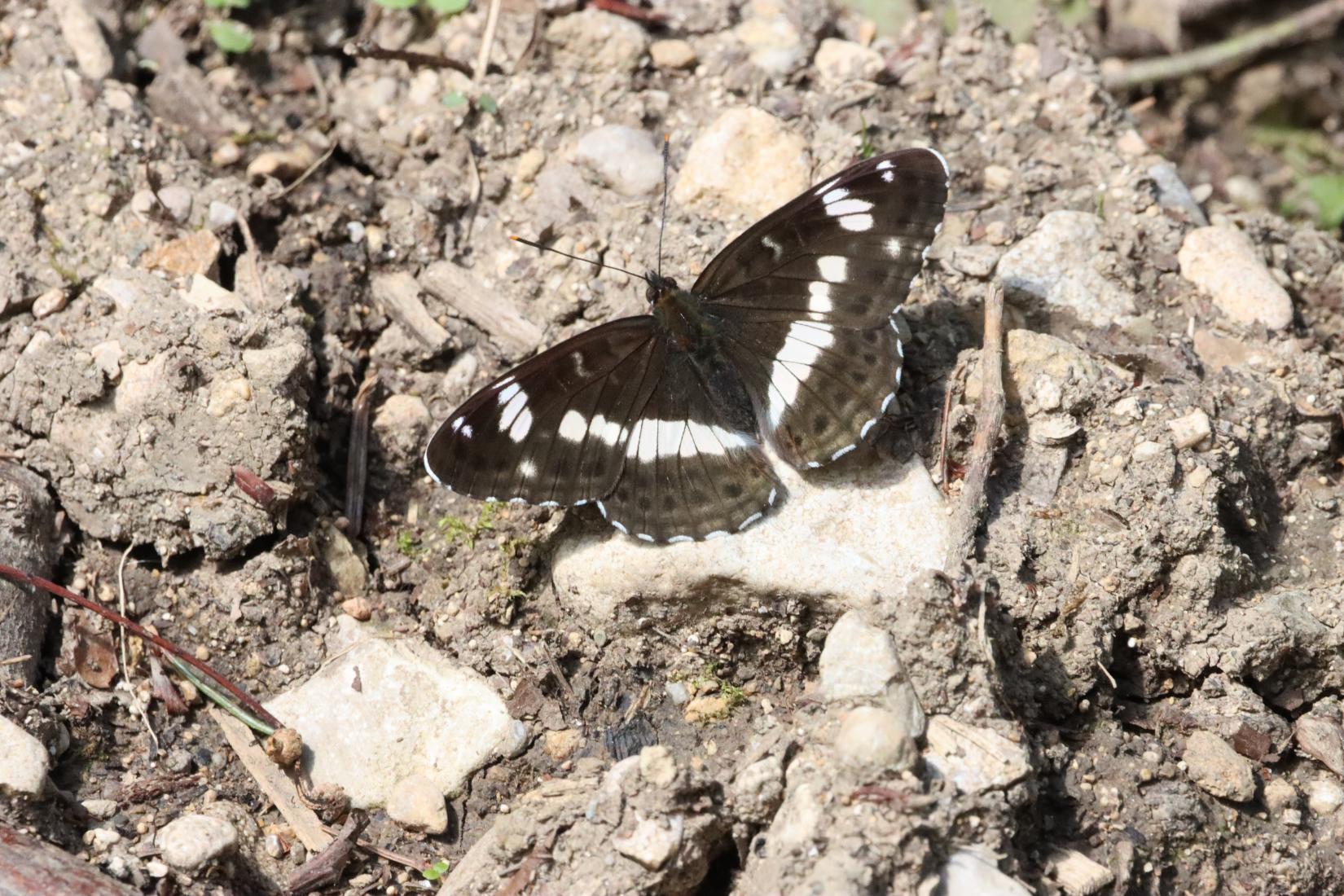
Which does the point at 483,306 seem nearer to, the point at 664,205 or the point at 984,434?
the point at 664,205

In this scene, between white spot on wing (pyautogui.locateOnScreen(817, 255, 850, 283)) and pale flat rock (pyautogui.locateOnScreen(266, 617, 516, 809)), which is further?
white spot on wing (pyautogui.locateOnScreen(817, 255, 850, 283))

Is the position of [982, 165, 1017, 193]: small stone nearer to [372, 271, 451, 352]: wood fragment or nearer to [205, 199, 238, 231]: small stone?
[372, 271, 451, 352]: wood fragment

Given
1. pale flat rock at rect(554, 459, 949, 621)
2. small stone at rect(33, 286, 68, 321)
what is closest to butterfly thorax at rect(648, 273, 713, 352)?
pale flat rock at rect(554, 459, 949, 621)

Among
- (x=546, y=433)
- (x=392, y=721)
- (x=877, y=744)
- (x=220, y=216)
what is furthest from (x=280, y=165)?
(x=877, y=744)

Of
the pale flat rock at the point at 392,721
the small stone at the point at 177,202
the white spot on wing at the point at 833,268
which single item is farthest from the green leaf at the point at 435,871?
the small stone at the point at 177,202

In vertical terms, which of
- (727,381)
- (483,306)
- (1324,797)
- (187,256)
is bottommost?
(1324,797)

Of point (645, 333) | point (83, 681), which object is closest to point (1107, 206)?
point (645, 333)

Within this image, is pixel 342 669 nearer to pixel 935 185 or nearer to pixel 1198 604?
pixel 935 185
